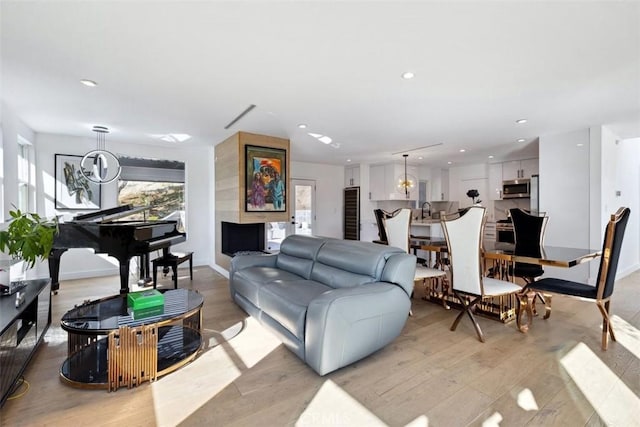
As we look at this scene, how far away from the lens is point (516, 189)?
6816 millimetres

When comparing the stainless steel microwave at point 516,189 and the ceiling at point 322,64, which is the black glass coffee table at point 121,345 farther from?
the stainless steel microwave at point 516,189

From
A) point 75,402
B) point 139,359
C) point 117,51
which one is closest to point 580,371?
point 139,359

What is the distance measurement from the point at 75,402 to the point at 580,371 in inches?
134

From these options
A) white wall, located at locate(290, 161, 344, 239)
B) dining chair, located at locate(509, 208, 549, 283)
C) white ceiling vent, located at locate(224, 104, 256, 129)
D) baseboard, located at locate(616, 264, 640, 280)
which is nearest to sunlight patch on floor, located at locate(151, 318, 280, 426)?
white ceiling vent, located at locate(224, 104, 256, 129)

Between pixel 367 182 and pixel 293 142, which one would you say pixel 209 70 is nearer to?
pixel 293 142

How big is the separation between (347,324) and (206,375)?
1081 mm

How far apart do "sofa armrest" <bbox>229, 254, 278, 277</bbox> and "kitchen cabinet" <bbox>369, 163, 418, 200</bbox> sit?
4553 mm

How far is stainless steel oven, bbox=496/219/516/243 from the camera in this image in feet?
22.6

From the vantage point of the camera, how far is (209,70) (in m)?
2.61

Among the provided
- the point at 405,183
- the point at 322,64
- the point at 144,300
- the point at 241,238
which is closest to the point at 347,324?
the point at 144,300

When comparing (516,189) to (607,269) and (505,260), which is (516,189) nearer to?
(505,260)

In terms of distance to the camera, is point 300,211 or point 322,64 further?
point 300,211

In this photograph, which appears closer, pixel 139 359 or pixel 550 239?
pixel 139 359

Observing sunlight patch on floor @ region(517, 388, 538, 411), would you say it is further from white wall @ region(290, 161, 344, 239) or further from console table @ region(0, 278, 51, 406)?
white wall @ region(290, 161, 344, 239)
